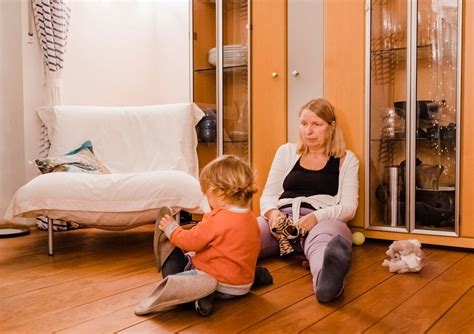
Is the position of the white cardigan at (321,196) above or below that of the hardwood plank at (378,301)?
above

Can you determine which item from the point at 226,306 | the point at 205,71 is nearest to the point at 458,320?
the point at 226,306

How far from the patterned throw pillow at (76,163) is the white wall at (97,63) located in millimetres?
695

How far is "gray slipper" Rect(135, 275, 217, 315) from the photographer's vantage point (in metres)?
1.46

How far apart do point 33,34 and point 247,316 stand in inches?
100

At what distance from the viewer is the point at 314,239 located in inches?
77.7

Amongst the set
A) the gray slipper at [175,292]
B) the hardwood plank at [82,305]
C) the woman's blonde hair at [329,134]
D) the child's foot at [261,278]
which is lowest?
the hardwood plank at [82,305]

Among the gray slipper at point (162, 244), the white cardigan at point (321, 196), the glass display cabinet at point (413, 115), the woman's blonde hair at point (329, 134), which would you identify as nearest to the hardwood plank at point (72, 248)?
the gray slipper at point (162, 244)

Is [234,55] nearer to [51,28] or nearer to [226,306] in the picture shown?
[51,28]

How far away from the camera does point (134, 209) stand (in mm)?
2281

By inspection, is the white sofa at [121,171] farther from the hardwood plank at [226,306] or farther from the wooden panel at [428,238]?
the wooden panel at [428,238]

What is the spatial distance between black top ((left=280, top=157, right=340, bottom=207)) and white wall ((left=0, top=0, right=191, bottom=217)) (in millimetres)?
1614

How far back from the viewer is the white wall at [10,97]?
3162mm

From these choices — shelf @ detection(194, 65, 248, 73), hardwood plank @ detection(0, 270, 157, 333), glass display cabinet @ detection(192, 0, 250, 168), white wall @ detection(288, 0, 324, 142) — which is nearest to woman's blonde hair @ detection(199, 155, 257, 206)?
hardwood plank @ detection(0, 270, 157, 333)

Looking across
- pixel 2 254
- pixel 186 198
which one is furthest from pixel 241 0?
pixel 2 254
